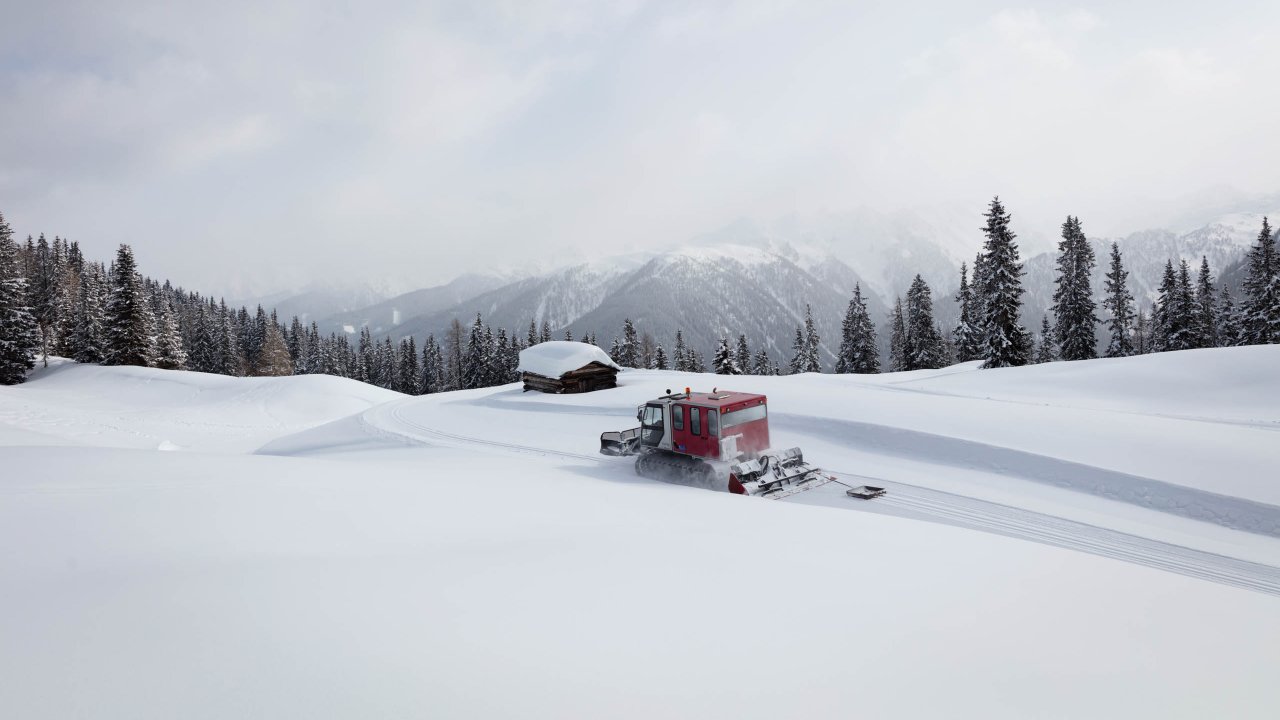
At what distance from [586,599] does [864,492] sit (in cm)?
1008

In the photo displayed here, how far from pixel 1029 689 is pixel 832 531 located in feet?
13.9

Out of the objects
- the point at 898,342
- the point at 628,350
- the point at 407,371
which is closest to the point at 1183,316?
the point at 898,342

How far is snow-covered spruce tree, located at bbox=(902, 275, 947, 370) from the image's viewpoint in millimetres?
53281

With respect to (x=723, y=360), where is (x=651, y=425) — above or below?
below

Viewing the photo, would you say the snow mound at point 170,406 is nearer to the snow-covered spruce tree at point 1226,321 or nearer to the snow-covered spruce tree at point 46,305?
the snow-covered spruce tree at point 46,305

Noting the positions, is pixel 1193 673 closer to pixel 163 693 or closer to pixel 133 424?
pixel 163 693

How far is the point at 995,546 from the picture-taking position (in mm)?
7805

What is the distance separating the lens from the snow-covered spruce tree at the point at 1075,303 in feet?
143

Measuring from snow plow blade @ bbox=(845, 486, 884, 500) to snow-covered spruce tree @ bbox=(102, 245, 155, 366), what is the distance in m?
60.5

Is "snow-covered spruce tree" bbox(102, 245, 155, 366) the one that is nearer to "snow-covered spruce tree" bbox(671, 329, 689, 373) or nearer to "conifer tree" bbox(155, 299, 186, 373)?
"conifer tree" bbox(155, 299, 186, 373)

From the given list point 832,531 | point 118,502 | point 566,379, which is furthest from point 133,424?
point 832,531

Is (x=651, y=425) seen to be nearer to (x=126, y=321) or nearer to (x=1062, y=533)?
(x=1062, y=533)

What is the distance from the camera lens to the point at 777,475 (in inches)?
505

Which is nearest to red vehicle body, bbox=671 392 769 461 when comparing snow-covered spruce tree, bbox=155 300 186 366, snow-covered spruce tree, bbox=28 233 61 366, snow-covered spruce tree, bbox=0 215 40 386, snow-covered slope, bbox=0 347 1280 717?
snow-covered slope, bbox=0 347 1280 717
